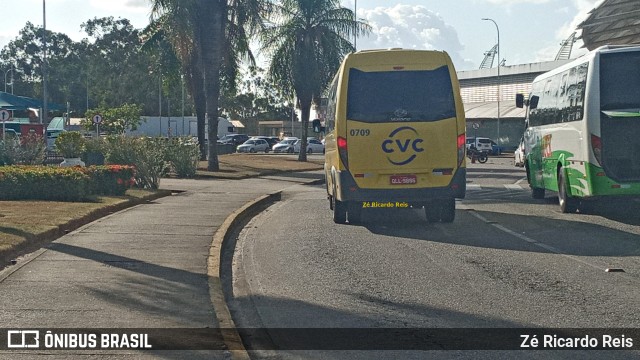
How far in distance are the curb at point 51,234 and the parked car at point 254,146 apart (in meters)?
59.5

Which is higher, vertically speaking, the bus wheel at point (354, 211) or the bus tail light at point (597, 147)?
the bus tail light at point (597, 147)

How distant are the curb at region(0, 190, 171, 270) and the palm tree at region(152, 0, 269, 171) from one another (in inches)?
661

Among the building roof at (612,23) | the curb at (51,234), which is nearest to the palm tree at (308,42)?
the building roof at (612,23)

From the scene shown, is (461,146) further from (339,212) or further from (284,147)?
(284,147)

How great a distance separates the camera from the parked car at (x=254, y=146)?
80.9m

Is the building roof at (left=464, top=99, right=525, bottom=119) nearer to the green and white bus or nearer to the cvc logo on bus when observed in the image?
the green and white bus

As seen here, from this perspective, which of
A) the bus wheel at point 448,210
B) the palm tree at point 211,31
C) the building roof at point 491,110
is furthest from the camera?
the building roof at point 491,110

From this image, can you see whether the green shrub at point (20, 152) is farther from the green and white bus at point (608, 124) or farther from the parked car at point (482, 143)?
the parked car at point (482, 143)

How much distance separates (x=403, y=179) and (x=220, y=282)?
22.9ft

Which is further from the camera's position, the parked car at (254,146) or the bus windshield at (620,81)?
Result: the parked car at (254,146)

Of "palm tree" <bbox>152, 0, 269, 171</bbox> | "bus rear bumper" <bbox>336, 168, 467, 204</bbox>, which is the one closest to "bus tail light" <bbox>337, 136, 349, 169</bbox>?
"bus rear bumper" <bbox>336, 168, 467, 204</bbox>

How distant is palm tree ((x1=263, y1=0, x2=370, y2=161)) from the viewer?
50.4m

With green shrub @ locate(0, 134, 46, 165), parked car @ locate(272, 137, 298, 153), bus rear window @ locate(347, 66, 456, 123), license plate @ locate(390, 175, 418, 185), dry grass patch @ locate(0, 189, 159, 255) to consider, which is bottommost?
parked car @ locate(272, 137, 298, 153)

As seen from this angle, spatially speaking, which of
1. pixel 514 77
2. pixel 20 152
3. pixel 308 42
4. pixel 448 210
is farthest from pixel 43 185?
pixel 514 77
